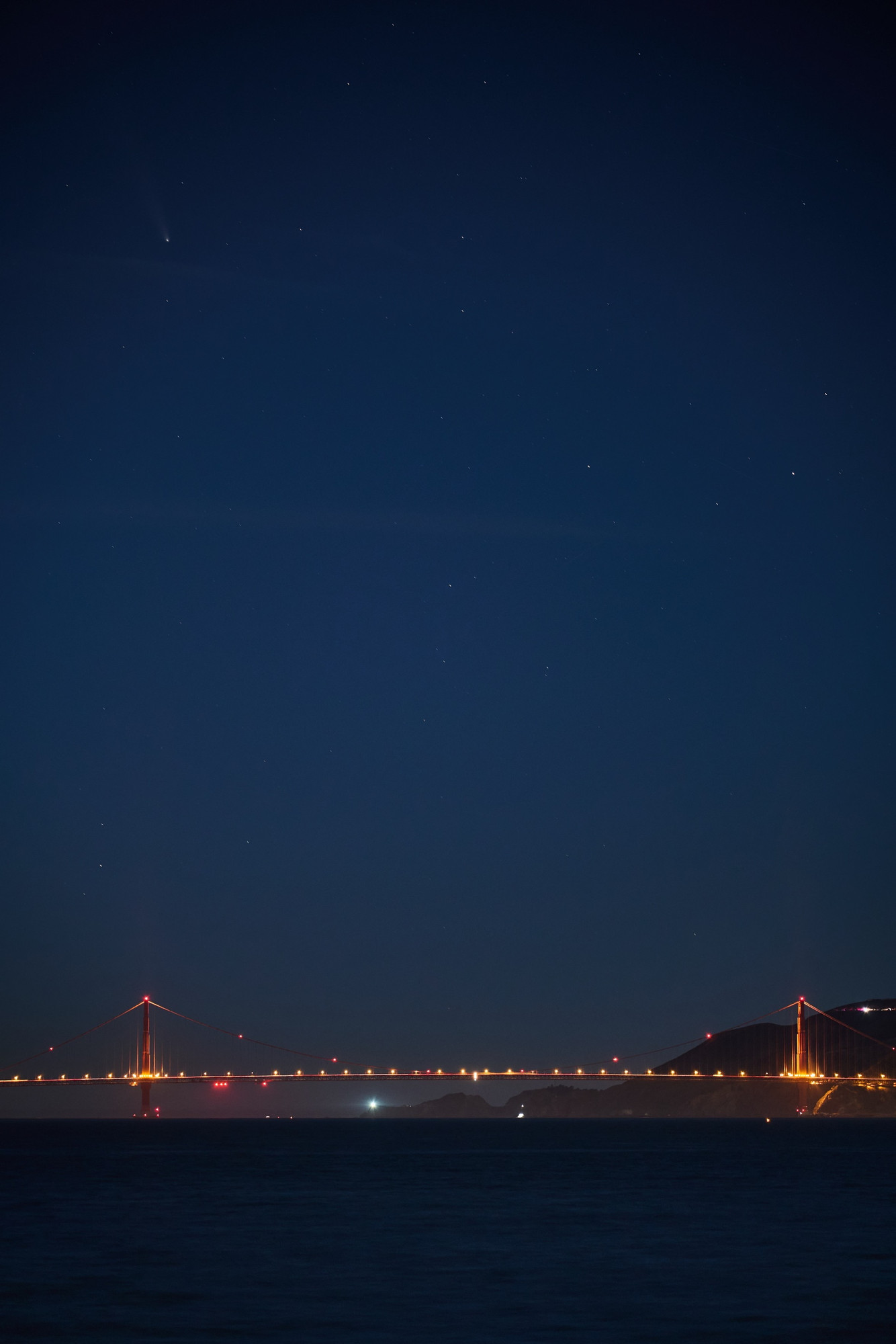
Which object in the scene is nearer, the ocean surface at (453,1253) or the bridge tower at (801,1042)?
the ocean surface at (453,1253)

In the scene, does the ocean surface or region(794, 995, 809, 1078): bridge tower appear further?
region(794, 995, 809, 1078): bridge tower

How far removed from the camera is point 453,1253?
34.2 metres

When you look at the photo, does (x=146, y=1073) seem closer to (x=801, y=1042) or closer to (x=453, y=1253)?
(x=801, y=1042)

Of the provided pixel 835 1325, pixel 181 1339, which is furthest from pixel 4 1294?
pixel 835 1325

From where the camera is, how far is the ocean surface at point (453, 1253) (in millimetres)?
24391

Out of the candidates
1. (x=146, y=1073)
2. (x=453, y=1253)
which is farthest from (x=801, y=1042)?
(x=453, y=1253)

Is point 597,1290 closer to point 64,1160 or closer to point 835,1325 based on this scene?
point 835,1325

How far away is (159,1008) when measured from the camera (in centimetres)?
16850

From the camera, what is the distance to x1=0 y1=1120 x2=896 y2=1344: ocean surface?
2439cm

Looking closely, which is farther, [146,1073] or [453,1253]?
[146,1073]

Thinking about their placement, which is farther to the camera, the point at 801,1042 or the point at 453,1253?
the point at 801,1042

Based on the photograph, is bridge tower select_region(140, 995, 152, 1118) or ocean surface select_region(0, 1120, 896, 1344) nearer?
ocean surface select_region(0, 1120, 896, 1344)

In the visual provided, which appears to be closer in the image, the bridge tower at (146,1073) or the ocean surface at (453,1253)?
the ocean surface at (453,1253)

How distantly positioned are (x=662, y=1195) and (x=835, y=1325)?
1128 inches
